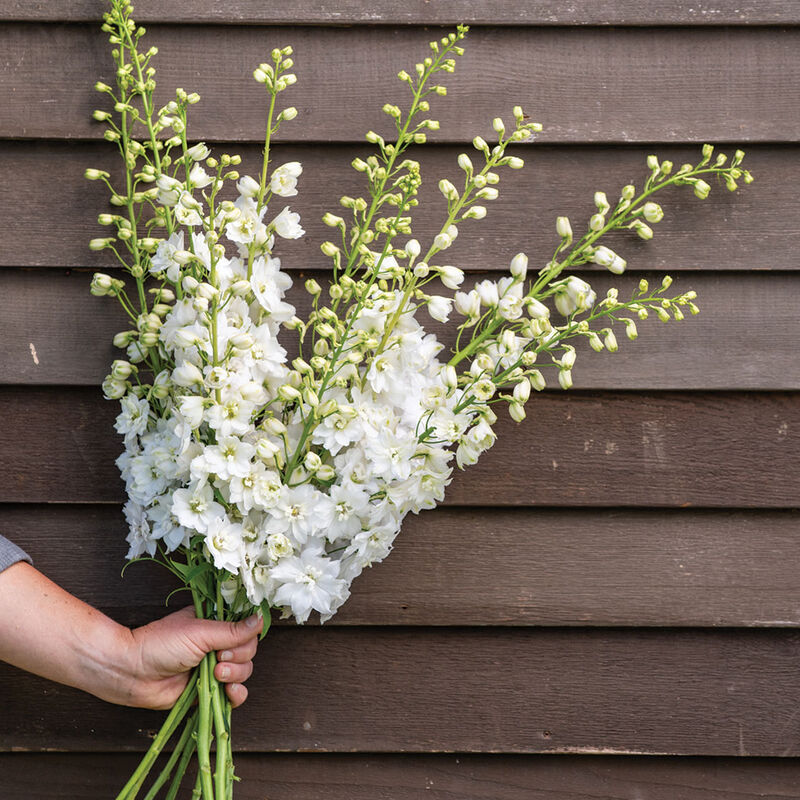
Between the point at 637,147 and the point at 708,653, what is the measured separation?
80 centimetres

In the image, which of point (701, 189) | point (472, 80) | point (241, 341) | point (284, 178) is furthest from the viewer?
point (472, 80)

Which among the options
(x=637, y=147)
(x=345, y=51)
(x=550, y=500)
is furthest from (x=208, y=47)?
(x=550, y=500)

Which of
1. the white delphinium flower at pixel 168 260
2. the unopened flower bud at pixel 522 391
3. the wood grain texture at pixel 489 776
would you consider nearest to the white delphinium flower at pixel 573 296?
the unopened flower bud at pixel 522 391

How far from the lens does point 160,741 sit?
1033mm

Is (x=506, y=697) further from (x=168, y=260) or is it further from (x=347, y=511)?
(x=168, y=260)

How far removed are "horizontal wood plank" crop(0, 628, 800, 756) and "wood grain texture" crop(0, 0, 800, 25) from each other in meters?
0.94

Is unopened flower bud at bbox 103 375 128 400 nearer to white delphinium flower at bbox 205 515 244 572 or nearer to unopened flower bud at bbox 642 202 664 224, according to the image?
white delphinium flower at bbox 205 515 244 572

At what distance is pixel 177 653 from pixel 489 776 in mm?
551

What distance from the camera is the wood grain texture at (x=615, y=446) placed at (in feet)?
4.01

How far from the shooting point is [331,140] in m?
1.21

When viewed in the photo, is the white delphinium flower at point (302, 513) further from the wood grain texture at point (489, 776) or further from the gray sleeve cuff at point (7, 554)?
the wood grain texture at point (489, 776)

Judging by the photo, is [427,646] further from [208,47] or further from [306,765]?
[208,47]

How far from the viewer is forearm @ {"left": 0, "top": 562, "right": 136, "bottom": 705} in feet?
3.27

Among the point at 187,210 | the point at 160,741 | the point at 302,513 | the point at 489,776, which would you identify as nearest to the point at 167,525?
the point at 302,513
